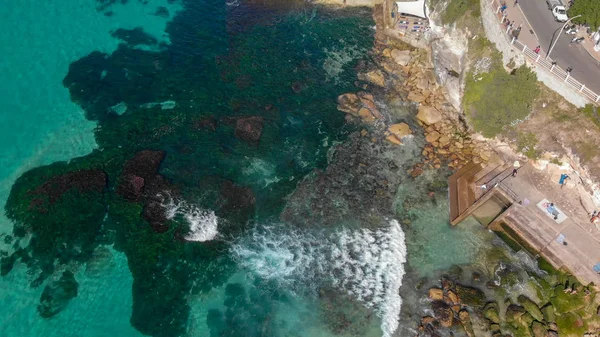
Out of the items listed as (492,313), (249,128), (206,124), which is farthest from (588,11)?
(206,124)

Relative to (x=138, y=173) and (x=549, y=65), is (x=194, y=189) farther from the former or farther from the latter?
(x=549, y=65)

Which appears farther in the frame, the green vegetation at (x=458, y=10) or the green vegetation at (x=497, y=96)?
the green vegetation at (x=458, y=10)

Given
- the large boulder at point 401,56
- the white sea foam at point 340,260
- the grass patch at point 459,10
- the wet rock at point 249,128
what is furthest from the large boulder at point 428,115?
the wet rock at point 249,128

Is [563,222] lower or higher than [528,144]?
lower

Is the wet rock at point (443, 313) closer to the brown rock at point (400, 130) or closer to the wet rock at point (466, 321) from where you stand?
the wet rock at point (466, 321)

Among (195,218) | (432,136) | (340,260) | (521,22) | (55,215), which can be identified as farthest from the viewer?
(521,22)

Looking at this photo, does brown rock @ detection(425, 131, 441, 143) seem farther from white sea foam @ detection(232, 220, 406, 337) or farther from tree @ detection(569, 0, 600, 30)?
tree @ detection(569, 0, 600, 30)
